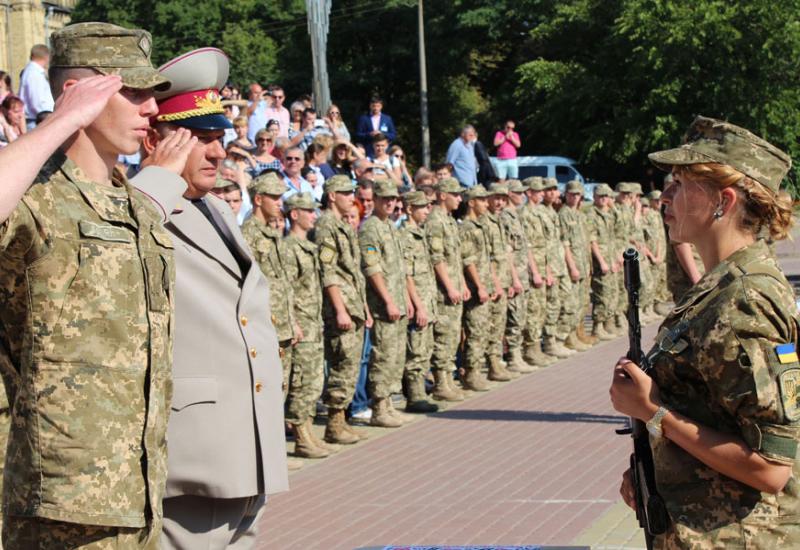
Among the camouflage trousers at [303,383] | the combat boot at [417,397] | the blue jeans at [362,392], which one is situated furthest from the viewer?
the combat boot at [417,397]

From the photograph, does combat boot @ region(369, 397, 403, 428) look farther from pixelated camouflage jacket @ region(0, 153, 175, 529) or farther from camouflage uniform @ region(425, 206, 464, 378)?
pixelated camouflage jacket @ region(0, 153, 175, 529)

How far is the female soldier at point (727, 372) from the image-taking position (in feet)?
10.1

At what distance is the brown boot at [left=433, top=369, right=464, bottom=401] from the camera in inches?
482

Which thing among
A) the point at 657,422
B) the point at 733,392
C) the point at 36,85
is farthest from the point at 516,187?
the point at 733,392

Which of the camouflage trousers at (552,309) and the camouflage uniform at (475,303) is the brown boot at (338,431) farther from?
the camouflage trousers at (552,309)

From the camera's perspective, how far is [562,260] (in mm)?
15859

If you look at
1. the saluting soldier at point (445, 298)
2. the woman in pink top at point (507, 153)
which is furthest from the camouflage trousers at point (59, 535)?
the woman in pink top at point (507, 153)

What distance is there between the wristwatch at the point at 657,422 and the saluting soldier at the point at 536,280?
1154 cm

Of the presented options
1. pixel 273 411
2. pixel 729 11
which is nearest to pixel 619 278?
pixel 273 411

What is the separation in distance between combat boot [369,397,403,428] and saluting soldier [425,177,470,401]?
147 cm

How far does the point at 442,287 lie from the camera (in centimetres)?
1257

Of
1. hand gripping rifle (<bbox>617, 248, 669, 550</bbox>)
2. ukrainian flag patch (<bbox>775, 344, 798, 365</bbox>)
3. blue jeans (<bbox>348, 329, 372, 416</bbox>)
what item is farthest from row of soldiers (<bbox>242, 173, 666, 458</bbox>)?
ukrainian flag patch (<bbox>775, 344, 798, 365</bbox>)

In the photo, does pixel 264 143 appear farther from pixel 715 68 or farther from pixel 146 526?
pixel 715 68

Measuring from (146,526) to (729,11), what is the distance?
107 ft
